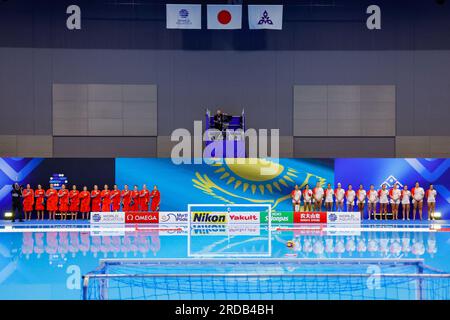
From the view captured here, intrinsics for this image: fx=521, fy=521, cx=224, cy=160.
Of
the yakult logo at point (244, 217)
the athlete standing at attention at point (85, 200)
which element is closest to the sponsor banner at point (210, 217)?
the yakult logo at point (244, 217)

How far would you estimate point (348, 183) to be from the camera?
27.5m

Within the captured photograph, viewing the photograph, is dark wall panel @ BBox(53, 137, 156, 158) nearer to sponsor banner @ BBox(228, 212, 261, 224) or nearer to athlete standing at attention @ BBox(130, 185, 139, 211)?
athlete standing at attention @ BBox(130, 185, 139, 211)

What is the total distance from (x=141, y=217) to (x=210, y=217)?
139 inches

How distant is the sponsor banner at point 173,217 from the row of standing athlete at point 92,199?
1254 mm

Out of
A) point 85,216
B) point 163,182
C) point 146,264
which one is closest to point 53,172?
point 85,216

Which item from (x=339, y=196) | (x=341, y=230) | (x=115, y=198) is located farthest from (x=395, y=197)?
(x=115, y=198)

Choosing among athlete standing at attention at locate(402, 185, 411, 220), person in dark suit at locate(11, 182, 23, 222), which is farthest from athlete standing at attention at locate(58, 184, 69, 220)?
athlete standing at attention at locate(402, 185, 411, 220)

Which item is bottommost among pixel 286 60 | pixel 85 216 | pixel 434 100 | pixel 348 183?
pixel 85 216

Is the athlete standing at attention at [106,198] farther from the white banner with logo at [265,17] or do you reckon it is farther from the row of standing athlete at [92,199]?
the white banner with logo at [265,17]

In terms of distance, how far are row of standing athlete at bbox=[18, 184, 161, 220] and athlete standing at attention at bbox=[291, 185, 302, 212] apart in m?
6.90

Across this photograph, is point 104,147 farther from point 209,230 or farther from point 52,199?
point 209,230

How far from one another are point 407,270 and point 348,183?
18.7 metres
